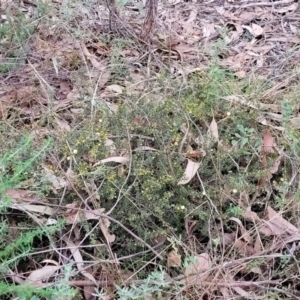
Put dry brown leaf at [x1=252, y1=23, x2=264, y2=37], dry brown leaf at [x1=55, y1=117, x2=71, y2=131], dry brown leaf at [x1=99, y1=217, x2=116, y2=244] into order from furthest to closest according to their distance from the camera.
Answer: dry brown leaf at [x1=252, y1=23, x2=264, y2=37] < dry brown leaf at [x1=55, y1=117, x2=71, y2=131] < dry brown leaf at [x1=99, y1=217, x2=116, y2=244]

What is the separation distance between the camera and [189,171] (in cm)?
159

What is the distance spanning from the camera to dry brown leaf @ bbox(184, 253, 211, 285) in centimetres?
137

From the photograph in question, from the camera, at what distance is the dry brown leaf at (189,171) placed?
154 cm

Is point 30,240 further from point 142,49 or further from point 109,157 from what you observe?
point 142,49

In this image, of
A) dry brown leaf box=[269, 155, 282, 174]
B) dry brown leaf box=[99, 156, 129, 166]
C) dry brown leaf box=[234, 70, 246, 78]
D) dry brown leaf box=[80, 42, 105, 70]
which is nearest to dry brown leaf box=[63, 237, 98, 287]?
dry brown leaf box=[99, 156, 129, 166]

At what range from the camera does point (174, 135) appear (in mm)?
1637

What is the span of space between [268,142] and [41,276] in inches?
33.7

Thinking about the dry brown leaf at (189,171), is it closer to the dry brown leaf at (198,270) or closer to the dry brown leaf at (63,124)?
the dry brown leaf at (198,270)

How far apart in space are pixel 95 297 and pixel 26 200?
0.34 metres

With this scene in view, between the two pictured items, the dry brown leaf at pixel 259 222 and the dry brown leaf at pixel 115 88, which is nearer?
the dry brown leaf at pixel 259 222

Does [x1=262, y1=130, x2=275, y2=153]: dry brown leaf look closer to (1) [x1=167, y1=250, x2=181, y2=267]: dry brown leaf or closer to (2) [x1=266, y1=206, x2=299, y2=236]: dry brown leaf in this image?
(2) [x1=266, y1=206, x2=299, y2=236]: dry brown leaf

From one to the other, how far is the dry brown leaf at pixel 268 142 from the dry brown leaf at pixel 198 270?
0.47 meters

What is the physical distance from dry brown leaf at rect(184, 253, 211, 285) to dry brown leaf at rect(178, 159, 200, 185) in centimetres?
23

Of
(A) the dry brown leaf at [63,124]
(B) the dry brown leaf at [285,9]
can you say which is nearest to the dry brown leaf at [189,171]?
(A) the dry brown leaf at [63,124]
